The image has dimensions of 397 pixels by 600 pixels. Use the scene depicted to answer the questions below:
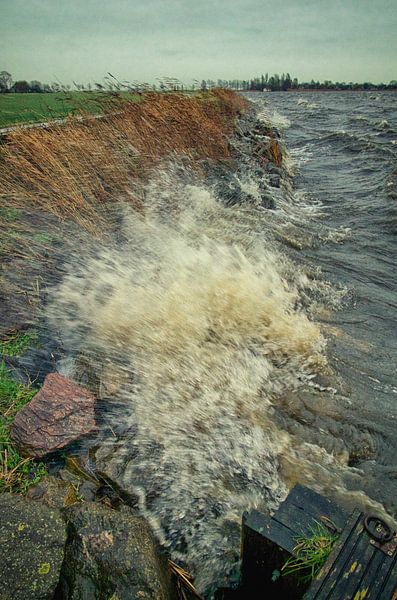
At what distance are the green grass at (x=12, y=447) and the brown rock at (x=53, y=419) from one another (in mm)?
61

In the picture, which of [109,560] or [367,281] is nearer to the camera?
[109,560]

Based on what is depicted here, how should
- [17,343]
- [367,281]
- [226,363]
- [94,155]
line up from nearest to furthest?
[17,343], [226,363], [367,281], [94,155]

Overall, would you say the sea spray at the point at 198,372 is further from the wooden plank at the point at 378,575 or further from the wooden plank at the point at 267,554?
the wooden plank at the point at 378,575

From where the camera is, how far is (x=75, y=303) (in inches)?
166

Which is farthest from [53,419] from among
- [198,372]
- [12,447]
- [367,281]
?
[367,281]

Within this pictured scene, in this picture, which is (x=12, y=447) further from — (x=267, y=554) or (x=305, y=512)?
(x=305, y=512)

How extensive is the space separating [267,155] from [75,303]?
10.2 m

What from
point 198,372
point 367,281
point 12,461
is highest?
point 12,461

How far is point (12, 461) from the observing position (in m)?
2.35

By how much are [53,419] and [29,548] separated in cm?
98

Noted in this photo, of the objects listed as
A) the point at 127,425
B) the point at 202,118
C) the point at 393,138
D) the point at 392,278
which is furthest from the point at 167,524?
the point at 393,138

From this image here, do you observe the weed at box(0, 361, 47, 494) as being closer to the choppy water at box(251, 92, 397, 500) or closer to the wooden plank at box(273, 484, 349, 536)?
the wooden plank at box(273, 484, 349, 536)

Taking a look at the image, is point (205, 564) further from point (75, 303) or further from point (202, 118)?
point (202, 118)

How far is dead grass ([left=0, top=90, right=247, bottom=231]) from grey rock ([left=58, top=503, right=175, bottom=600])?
4.77 m
